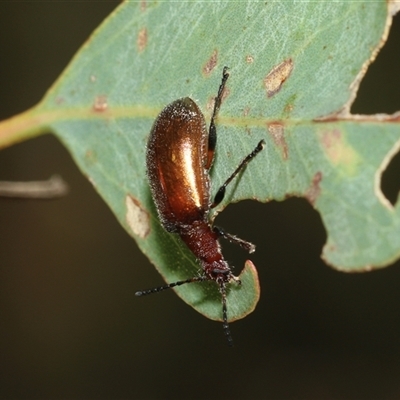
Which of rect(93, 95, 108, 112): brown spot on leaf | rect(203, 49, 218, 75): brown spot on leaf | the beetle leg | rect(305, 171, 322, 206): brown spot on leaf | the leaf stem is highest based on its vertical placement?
the leaf stem

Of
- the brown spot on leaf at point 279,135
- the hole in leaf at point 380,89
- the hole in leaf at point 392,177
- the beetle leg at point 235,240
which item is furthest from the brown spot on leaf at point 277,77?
the hole in leaf at point 380,89

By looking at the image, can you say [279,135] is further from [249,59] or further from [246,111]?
[249,59]

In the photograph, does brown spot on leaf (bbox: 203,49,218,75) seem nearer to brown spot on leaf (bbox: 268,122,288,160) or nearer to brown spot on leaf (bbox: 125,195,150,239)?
brown spot on leaf (bbox: 268,122,288,160)

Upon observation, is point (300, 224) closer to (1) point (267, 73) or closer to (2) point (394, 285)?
(2) point (394, 285)

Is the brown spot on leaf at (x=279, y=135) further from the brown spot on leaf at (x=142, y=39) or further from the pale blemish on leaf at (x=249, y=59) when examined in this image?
the brown spot on leaf at (x=142, y=39)

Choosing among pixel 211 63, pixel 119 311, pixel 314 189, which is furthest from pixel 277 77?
pixel 119 311

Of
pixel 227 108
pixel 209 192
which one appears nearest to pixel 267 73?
pixel 227 108

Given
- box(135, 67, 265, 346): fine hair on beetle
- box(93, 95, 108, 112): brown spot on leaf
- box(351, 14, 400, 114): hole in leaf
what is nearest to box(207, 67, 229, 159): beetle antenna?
box(135, 67, 265, 346): fine hair on beetle
